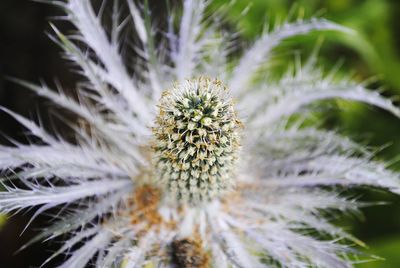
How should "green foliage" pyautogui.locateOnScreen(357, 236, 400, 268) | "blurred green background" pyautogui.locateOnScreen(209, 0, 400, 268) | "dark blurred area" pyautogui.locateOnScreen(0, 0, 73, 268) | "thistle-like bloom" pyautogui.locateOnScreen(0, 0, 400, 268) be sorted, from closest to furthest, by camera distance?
1. "thistle-like bloom" pyautogui.locateOnScreen(0, 0, 400, 268)
2. "green foliage" pyautogui.locateOnScreen(357, 236, 400, 268)
3. "blurred green background" pyautogui.locateOnScreen(209, 0, 400, 268)
4. "dark blurred area" pyautogui.locateOnScreen(0, 0, 73, 268)

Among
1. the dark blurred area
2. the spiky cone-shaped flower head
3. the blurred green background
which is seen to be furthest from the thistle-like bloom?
the dark blurred area

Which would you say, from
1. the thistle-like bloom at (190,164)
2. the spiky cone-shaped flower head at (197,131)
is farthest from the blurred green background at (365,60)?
the spiky cone-shaped flower head at (197,131)

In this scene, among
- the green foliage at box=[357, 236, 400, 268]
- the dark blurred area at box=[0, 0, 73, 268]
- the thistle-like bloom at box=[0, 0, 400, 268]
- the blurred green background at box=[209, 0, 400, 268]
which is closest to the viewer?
the thistle-like bloom at box=[0, 0, 400, 268]

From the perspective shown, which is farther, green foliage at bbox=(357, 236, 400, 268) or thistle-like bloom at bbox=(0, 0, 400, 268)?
green foliage at bbox=(357, 236, 400, 268)

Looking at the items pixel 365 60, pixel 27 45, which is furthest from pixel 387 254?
pixel 27 45

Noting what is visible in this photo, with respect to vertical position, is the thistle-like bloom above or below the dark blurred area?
below

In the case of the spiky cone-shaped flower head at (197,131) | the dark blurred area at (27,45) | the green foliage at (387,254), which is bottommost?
the spiky cone-shaped flower head at (197,131)

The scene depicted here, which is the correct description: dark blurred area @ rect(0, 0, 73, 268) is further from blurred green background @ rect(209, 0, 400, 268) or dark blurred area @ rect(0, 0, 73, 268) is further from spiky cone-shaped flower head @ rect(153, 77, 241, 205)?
spiky cone-shaped flower head @ rect(153, 77, 241, 205)

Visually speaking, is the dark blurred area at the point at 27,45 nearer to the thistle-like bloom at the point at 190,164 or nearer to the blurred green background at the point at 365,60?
the thistle-like bloom at the point at 190,164

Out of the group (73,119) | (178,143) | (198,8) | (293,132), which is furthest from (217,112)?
(73,119)
